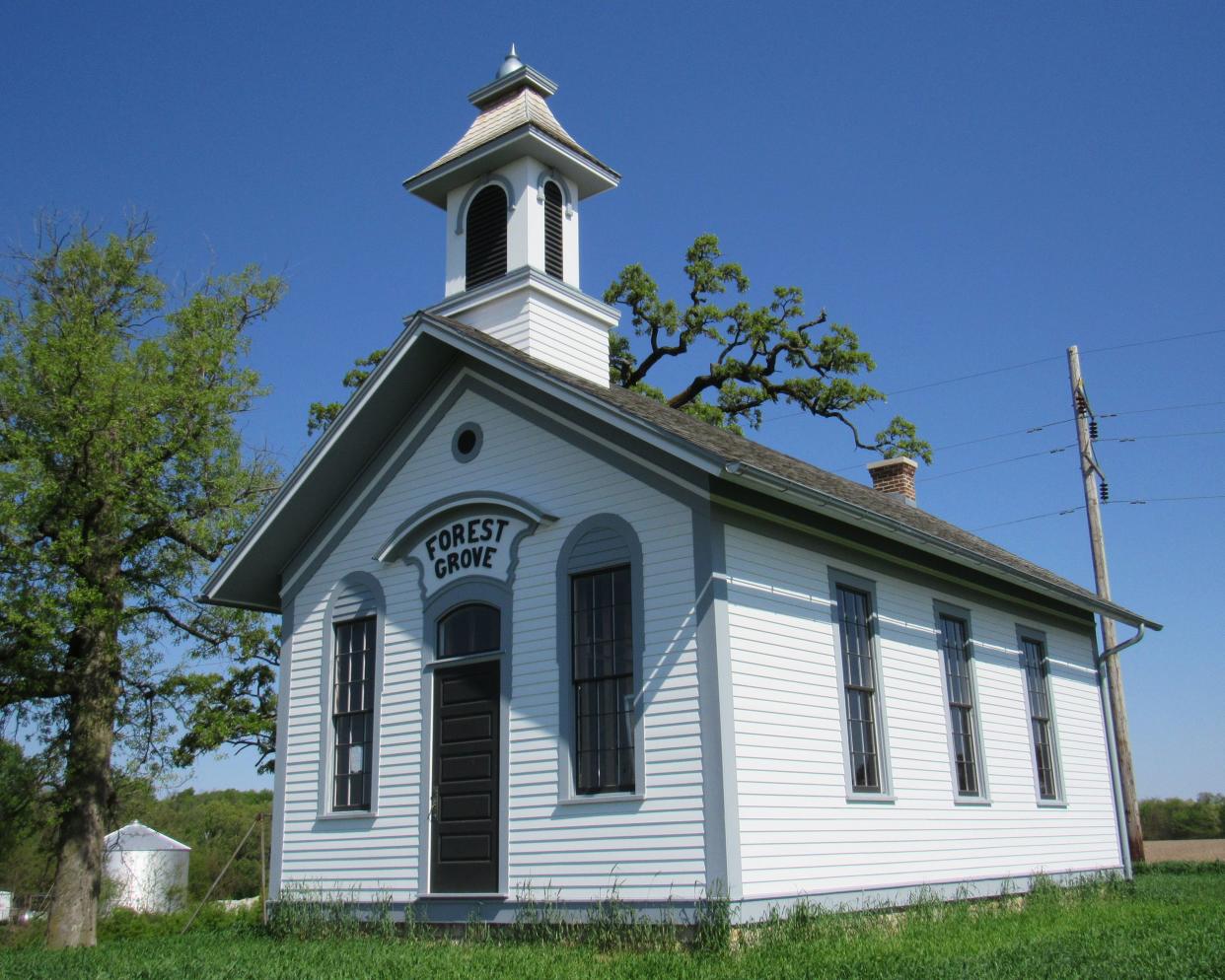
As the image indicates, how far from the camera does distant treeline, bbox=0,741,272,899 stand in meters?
22.2

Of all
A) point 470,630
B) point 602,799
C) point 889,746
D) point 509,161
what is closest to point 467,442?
point 470,630

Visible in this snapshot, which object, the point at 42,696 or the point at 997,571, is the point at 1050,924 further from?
the point at 42,696

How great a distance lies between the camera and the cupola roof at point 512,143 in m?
16.3

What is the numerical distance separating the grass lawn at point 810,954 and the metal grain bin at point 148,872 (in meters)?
29.3

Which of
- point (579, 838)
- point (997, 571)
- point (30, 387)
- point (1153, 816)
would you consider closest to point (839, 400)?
point (997, 571)

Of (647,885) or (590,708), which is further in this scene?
(590,708)

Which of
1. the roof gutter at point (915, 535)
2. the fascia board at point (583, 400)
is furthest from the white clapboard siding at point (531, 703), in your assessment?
the roof gutter at point (915, 535)

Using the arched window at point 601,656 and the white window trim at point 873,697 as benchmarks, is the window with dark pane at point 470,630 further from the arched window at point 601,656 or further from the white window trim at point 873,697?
the white window trim at point 873,697

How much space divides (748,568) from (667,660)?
50.2 inches

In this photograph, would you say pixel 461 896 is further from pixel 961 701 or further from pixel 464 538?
pixel 961 701

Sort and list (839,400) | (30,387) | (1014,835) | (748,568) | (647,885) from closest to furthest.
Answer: (647,885), (748,568), (1014,835), (30,387), (839,400)

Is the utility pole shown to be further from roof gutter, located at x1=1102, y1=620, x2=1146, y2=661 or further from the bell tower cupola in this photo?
the bell tower cupola

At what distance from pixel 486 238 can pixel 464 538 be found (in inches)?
189

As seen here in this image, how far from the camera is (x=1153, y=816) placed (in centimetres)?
7525
